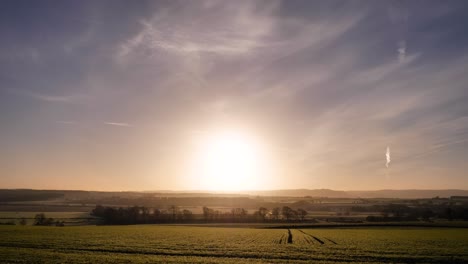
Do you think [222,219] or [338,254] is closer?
[338,254]

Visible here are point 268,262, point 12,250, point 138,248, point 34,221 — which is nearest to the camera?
point 268,262

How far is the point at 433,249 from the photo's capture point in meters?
51.4

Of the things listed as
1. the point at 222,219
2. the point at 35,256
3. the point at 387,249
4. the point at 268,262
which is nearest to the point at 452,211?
the point at 222,219

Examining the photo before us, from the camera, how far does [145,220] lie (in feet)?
482

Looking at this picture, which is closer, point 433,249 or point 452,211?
point 433,249

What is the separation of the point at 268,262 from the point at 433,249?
27527mm

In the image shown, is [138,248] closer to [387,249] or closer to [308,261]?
[308,261]

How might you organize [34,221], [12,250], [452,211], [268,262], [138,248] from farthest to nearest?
[452,211]
[34,221]
[138,248]
[12,250]
[268,262]

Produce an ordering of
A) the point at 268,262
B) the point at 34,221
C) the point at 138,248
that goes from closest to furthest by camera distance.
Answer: the point at 268,262 → the point at 138,248 → the point at 34,221

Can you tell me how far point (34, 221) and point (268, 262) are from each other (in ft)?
424

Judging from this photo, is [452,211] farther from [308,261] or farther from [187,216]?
[308,261]

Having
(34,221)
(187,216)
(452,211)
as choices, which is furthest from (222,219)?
(452,211)

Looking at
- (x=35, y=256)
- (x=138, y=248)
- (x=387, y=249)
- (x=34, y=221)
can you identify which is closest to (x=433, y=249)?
(x=387, y=249)

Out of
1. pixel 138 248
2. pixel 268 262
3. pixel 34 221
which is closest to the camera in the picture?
pixel 268 262
